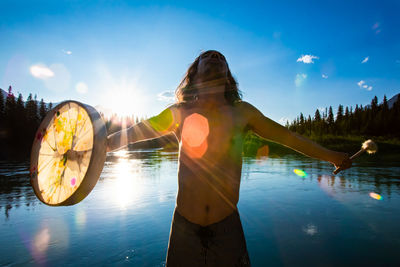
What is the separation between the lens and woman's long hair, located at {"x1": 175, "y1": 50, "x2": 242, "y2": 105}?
1.98 m

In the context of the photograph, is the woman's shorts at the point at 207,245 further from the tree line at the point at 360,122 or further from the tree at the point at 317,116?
the tree at the point at 317,116

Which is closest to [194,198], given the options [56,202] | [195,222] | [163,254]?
[195,222]

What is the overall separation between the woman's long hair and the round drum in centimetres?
70

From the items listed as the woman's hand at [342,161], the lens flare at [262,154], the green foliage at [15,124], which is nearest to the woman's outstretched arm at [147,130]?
the woman's hand at [342,161]

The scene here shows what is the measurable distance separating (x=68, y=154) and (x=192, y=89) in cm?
110

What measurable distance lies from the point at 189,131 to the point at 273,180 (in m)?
9.99

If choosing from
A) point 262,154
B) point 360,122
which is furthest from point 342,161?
point 360,122

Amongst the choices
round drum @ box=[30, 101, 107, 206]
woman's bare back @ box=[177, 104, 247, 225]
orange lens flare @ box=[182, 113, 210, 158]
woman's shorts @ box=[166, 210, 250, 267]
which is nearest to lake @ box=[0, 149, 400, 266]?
round drum @ box=[30, 101, 107, 206]

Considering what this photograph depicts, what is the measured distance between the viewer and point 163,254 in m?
4.11

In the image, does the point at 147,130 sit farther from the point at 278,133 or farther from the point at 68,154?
the point at 278,133

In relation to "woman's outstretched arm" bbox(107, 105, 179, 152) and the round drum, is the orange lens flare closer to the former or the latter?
"woman's outstretched arm" bbox(107, 105, 179, 152)

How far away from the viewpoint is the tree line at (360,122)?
7181 centimetres

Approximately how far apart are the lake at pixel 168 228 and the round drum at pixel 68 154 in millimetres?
2482

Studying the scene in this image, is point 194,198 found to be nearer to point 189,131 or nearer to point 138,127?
point 189,131
